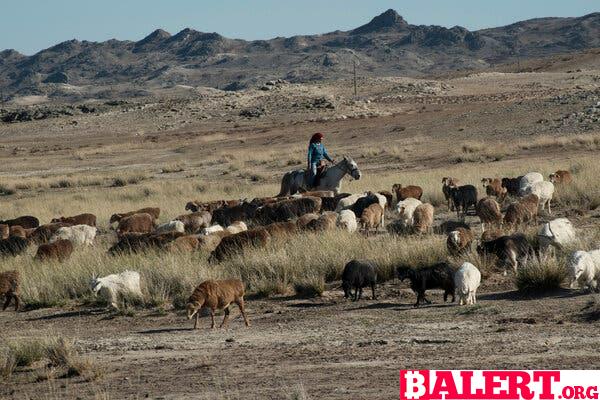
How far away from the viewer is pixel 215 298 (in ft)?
41.5

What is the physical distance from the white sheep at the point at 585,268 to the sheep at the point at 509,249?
1.59m

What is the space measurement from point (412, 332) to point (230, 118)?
214ft

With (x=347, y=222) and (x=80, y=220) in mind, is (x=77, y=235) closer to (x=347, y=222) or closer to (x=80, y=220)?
(x=80, y=220)

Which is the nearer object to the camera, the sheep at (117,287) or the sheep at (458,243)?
the sheep at (117,287)

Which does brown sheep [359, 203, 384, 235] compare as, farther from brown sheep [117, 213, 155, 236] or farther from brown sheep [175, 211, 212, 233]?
brown sheep [117, 213, 155, 236]

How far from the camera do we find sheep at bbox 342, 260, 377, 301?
13.9 m

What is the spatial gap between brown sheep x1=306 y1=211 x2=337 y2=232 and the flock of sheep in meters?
0.02

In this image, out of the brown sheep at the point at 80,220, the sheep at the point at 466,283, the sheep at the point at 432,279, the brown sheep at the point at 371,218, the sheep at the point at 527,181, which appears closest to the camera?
the sheep at the point at 466,283

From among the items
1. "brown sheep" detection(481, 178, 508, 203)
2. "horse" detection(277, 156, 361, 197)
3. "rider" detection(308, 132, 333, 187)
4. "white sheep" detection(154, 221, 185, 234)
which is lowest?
"brown sheep" detection(481, 178, 508, 203)

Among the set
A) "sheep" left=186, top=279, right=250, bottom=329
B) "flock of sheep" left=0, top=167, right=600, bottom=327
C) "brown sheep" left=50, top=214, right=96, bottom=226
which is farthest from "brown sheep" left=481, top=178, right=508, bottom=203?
"sheep" left=186, top=279, right=250, bottom=329

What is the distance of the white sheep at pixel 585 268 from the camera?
41.8 feet

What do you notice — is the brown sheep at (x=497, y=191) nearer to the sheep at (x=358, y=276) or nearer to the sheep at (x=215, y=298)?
the sheep at (x=358, y=276)

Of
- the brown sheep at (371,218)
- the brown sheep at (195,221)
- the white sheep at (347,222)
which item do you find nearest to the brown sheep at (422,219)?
the brown sheep at (371,218)

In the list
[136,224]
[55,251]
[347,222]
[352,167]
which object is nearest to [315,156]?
[352,167]
